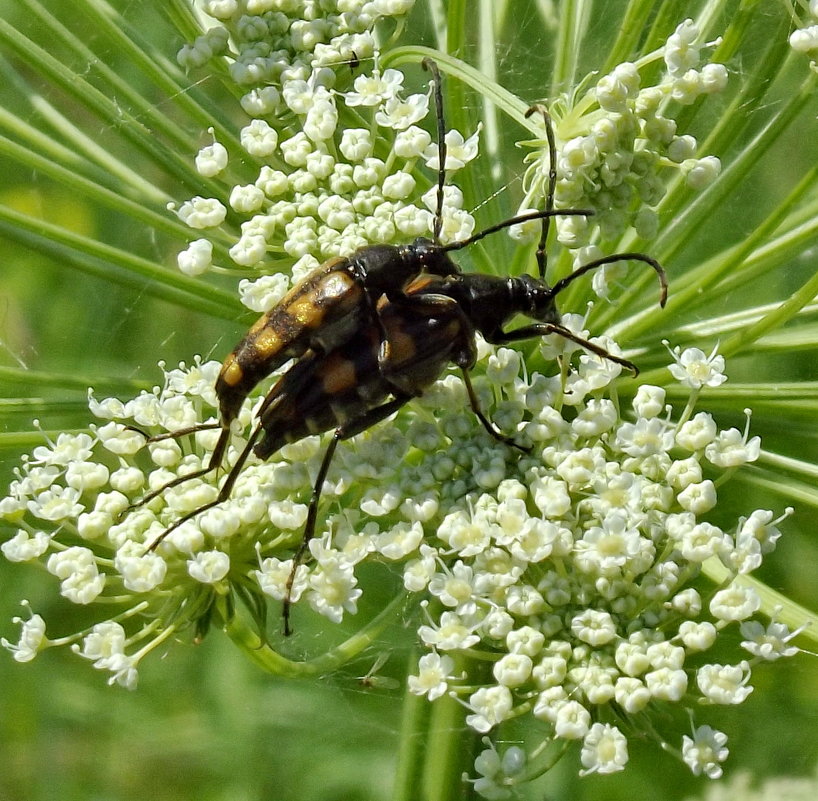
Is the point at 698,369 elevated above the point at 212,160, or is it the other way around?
the point at 212,160

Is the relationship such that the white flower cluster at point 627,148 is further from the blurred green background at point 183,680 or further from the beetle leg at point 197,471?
the beetle leg at point 197,471

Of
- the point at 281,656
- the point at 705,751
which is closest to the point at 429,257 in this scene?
the point at 281,656

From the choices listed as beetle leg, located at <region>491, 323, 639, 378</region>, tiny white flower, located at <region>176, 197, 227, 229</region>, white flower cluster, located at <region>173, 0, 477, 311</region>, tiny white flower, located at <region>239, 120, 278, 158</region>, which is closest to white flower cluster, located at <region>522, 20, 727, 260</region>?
beetle leg, located at <region>491, 323, 639, 378</region>

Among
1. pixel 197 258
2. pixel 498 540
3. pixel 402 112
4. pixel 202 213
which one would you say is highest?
pixel 402 112

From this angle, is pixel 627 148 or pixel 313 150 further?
pixel 313 150

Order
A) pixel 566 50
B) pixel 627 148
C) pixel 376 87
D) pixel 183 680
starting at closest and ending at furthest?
1. pixel 627 148
2. pixel 376 87
3. pixel 566 50
4. pixel 183 680

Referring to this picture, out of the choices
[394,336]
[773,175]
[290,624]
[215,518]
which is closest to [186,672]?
[290,624]

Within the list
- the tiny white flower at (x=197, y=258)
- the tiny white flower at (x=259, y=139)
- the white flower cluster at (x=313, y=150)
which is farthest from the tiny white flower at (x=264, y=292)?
the tiny white flower at (x=259, y=139)

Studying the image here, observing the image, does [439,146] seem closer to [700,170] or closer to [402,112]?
[402,112]
